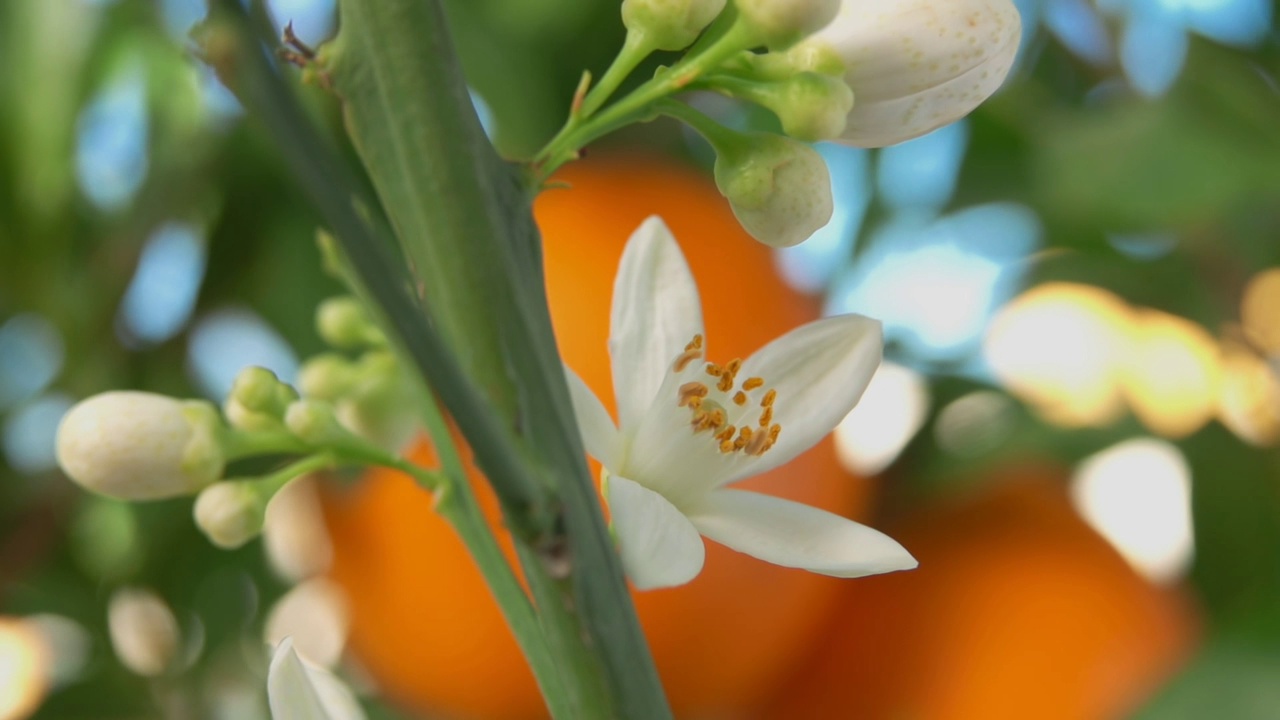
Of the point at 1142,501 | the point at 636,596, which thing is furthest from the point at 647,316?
the point at 1142,501

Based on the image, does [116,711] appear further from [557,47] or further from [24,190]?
[557,47]

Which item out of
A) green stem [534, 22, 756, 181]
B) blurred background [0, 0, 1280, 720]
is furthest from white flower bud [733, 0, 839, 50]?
blurred background [0, 0, 1280, 720]

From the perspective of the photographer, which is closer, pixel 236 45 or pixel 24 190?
pixel 236 45

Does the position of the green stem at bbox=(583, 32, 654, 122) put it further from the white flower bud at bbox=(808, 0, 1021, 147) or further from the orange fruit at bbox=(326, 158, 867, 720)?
the orange fruit at bbox=(326, 158, 867, 720)

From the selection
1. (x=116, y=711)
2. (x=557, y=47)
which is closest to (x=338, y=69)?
(x=557, y=47)

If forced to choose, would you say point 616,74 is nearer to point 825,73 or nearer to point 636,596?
point 825,73

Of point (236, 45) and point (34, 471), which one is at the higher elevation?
point (236, 45)
